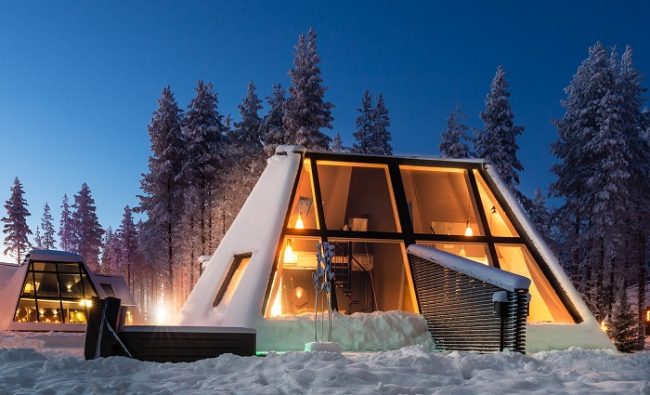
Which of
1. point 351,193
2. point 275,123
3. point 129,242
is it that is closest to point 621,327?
point 351,193

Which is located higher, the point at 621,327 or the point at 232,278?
the point at 232,278

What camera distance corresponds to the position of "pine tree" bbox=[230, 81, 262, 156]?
35969 mm

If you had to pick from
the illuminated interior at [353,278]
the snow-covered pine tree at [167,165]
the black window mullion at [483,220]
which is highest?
the snow-covered pine tree at [167,165]

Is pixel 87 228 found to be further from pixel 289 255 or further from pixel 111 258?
pixel 289 255

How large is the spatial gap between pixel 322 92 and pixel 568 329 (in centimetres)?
2164

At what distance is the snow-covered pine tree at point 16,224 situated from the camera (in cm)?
5644

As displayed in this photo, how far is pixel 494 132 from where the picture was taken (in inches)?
1200

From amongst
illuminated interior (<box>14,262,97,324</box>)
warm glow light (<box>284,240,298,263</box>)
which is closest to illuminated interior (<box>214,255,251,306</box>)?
warm glow light (<box>284,240,298,263</box>)

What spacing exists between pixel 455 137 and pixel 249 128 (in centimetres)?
1249

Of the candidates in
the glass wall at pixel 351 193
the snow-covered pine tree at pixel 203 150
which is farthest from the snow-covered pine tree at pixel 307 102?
the glass wall at pixel 351 193

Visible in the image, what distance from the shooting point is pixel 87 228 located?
6181 centimetres

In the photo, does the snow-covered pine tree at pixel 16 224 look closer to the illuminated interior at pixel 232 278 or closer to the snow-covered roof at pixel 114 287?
the snow-covered roof at pixel 114 287

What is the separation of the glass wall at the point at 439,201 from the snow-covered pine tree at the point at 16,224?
50.0 meters

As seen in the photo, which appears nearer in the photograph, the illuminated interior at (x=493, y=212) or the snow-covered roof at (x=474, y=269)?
the snow-covered roof at (x=474, y=269)
